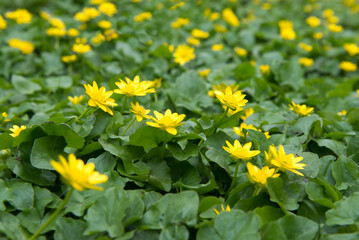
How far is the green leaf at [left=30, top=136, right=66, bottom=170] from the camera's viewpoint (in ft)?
4.78

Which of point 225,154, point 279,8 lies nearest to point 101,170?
point 225,154

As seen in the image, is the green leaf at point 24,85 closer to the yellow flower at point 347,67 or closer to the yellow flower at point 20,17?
the yellow flower at point 20,17

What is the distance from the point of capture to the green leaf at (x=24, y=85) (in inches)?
96.7

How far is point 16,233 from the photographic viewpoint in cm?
125

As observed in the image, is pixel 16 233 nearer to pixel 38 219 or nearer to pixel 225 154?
pixel 38 219

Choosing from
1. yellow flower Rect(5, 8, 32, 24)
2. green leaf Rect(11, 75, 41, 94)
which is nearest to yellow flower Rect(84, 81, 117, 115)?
green leaf Rect(11, 75, 41, 94)

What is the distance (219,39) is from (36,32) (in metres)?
1.68

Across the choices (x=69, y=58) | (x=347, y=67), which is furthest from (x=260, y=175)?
(x=347, y=67)

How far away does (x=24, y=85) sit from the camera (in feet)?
8.18

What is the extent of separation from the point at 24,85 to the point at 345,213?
208cm

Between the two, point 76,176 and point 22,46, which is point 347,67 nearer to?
point 22,46

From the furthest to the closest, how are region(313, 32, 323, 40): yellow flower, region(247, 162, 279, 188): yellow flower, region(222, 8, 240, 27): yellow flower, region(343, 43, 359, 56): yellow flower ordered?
region(222, 8, 240, 27): yellow flower, region(313, 32, 323, 40): yellow flower, region(343, 43, 359, 56): yellow flower, region(247, 162, 279, 188): yellow flower

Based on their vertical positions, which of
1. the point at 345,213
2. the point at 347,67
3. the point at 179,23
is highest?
the point at 345,213

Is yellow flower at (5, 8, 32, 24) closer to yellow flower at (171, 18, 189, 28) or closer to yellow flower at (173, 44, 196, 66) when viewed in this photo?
yellow flower at (171, 18, 189, 28)
